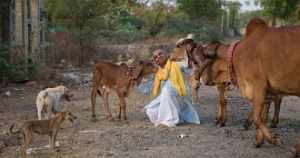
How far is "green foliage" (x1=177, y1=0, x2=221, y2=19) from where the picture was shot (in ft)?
118

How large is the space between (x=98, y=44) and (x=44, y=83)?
792 centimetres

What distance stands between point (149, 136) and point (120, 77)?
1999 mm

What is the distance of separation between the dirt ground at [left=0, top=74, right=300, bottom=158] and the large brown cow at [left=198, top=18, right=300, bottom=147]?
65 centimetres

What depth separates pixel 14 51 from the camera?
53.1 ft

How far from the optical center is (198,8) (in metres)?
36.3

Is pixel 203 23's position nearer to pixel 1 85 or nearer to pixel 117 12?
pixel 117 12

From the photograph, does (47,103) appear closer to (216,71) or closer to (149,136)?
(149,136)

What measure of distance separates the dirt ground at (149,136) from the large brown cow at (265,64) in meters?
0.65

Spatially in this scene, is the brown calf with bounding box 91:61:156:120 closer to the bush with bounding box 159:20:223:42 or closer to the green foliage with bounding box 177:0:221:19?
the bush with bounding box 159:20:223:42

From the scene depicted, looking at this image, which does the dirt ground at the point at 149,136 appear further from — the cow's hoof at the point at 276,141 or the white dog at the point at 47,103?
→ the white dog at the point at 47,103

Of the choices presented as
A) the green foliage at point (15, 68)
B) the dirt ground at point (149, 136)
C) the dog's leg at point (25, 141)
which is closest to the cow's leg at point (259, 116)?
the dirt ground at point (149, 136)

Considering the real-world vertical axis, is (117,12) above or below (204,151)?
above

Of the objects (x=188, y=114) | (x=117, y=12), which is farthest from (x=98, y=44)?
(x=188, y=114)

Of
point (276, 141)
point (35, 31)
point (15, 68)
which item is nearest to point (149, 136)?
point (276, 141)
